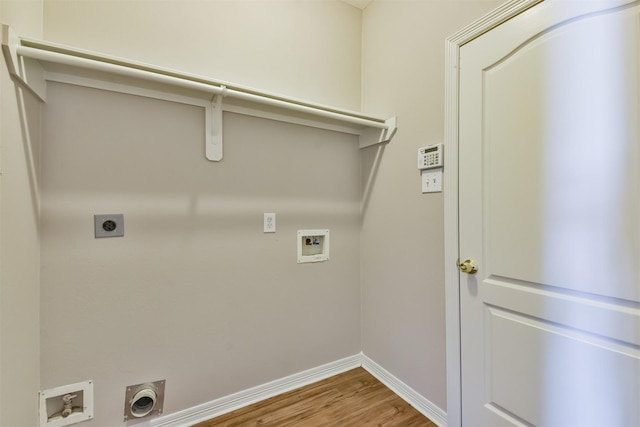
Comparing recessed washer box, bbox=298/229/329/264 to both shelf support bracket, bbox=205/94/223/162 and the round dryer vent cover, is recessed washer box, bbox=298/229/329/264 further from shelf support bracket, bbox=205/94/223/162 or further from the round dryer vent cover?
the round dryer vent cover

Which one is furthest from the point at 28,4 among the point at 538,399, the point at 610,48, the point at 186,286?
the point at 538,399

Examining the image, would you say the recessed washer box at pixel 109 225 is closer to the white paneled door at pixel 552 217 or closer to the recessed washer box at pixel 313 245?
the recessed washer box at pixel 313 245

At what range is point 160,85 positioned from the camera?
137 centimetres

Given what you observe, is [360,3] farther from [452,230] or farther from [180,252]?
[180,252]

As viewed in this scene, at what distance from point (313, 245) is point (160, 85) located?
4.20 ft

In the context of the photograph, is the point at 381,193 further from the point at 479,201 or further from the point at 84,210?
the point at 84,210

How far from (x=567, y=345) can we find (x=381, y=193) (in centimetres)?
118

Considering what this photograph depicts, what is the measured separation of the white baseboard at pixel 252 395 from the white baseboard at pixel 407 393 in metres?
0.13

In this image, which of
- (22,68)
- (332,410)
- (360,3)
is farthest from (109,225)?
(360,3)

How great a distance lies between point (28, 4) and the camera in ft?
3.62

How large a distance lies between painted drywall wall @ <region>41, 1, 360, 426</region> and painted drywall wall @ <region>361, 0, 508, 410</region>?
176mm

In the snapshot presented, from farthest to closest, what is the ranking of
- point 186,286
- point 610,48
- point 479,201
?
point 186,286, point 479,201, point 610,48

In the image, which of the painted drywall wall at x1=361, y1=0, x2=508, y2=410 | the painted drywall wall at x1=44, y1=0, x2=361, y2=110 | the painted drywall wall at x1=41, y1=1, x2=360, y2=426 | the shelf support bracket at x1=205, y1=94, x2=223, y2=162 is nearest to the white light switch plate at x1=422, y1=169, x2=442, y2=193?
the painted drywall wall at x1=361, y1=0, x2=508, y2=410

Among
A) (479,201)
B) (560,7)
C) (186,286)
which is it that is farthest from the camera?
(186,286)
